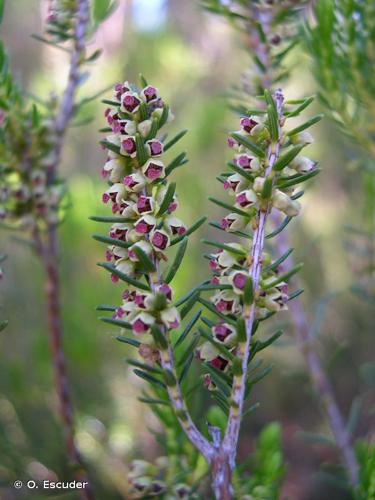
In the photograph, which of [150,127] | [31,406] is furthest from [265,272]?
[31,406]

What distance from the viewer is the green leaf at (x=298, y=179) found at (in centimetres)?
46

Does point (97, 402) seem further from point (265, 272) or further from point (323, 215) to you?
point (265, 272)

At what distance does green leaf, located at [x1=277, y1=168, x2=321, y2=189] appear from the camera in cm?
46

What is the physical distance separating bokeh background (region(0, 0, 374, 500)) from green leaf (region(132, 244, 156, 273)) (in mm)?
307

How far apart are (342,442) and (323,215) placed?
54.8 inches

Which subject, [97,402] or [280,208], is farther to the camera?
[97,402]

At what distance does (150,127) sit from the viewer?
47cm

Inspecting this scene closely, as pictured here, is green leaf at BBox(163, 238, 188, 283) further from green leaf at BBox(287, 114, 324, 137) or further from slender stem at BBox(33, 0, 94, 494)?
slender stem at BBox(33, 0, 94, 494)

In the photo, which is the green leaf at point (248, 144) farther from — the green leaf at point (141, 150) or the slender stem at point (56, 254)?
the slender stem at point (56, 254)

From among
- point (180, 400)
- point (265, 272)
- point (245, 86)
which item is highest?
point (245, 86)

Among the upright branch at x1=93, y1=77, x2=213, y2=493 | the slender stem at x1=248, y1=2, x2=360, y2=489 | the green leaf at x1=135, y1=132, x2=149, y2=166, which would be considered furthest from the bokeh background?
the green leaf at x1=135, y1=132, x2=149, y2=166

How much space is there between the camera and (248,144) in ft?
1.48

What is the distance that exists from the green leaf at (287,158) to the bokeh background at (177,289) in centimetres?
37

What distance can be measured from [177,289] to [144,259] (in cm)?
75
